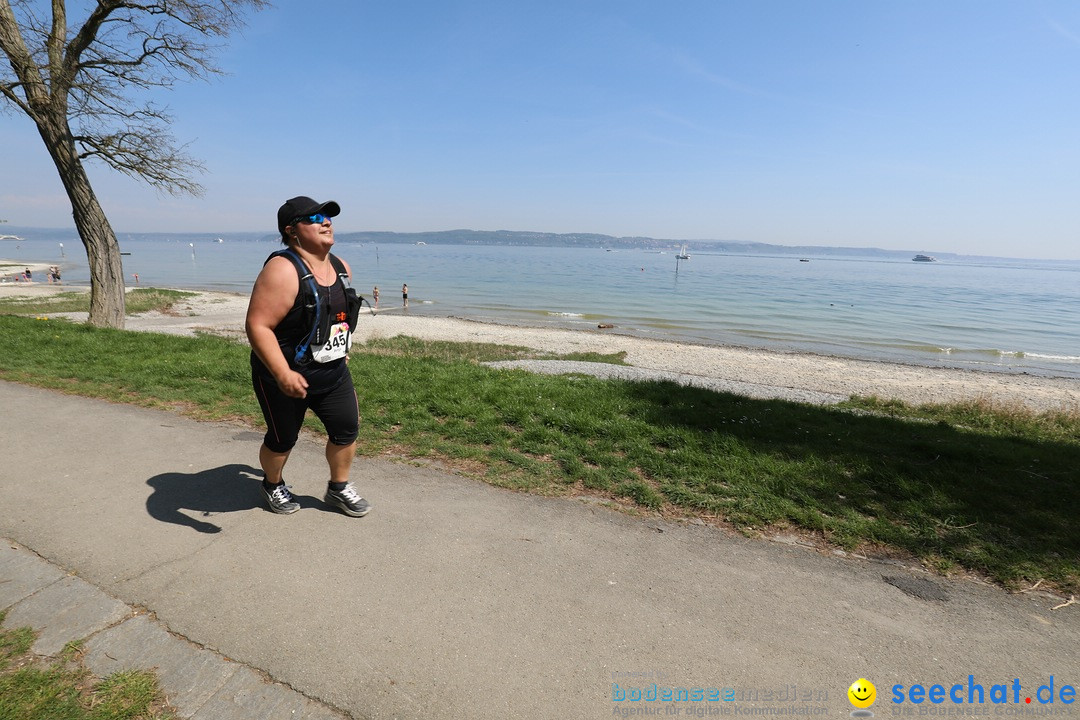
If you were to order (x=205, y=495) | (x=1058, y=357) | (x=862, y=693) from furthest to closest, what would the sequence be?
1. (x=1058, y=357)
2. (x=205, y=495)
3. (x=862, y=693)

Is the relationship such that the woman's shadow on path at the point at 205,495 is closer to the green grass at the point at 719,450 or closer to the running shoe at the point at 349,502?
the running shoe at the point at 349,502

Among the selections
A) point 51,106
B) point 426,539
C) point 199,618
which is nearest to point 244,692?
point 199,618

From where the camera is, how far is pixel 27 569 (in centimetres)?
275

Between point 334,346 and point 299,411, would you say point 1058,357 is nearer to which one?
point 334,346

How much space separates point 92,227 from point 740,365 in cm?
1637

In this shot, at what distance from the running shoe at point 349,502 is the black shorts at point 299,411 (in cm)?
34

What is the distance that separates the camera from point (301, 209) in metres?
3.02

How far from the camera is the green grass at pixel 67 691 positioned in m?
1.89

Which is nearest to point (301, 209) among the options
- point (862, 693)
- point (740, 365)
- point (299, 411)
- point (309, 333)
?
point (309, 333)

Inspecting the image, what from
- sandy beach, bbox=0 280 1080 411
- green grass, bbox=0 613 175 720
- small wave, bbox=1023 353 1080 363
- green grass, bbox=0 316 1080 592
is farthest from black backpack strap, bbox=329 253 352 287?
small wave, bbox=1023 353 1080 363

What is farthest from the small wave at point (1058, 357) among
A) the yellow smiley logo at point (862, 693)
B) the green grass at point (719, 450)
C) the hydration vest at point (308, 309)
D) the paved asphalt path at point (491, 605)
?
the hydration vest at point (308, 309)

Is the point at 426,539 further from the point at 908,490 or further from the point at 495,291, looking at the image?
the point at 495,291

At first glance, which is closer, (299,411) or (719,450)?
(299,411)

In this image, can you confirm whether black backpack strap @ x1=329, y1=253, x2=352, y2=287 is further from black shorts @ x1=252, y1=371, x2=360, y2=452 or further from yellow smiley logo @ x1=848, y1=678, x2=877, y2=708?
yellow smiley logo @ x1=848, y1=678, x2=877, y2=708
